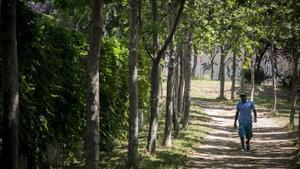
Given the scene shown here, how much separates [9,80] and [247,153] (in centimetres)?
1219

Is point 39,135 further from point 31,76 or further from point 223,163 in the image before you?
point 223,163

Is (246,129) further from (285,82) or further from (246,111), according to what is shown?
(285,82)

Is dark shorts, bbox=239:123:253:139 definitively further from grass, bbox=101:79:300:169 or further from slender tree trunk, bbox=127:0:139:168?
slender tree trunk, bbox=127:0:139:168

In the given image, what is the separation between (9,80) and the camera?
20.9 ft

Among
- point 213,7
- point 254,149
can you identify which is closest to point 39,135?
point 254,149

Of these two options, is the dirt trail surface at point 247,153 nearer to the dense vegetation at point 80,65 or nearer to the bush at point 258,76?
the dense vegetation at point 80,65

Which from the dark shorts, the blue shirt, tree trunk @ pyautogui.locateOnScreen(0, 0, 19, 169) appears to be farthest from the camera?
the dark shorts

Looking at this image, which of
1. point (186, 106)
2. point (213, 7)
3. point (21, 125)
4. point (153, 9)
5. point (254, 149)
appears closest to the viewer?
point (21, 125)

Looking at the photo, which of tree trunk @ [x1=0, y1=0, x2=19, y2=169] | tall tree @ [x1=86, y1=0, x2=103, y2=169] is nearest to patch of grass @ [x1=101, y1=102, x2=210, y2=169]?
tall tree @ [x1=86, y1=0, x2=103, y2=169]

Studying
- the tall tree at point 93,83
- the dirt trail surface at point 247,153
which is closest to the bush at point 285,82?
the dirt trail surface at point 247,153

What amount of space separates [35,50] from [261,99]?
38551 millimetres

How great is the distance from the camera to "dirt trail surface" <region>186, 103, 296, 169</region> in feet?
50.5

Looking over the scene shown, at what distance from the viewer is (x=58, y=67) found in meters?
11.4

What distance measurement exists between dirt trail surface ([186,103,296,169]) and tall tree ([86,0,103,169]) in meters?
6.69
